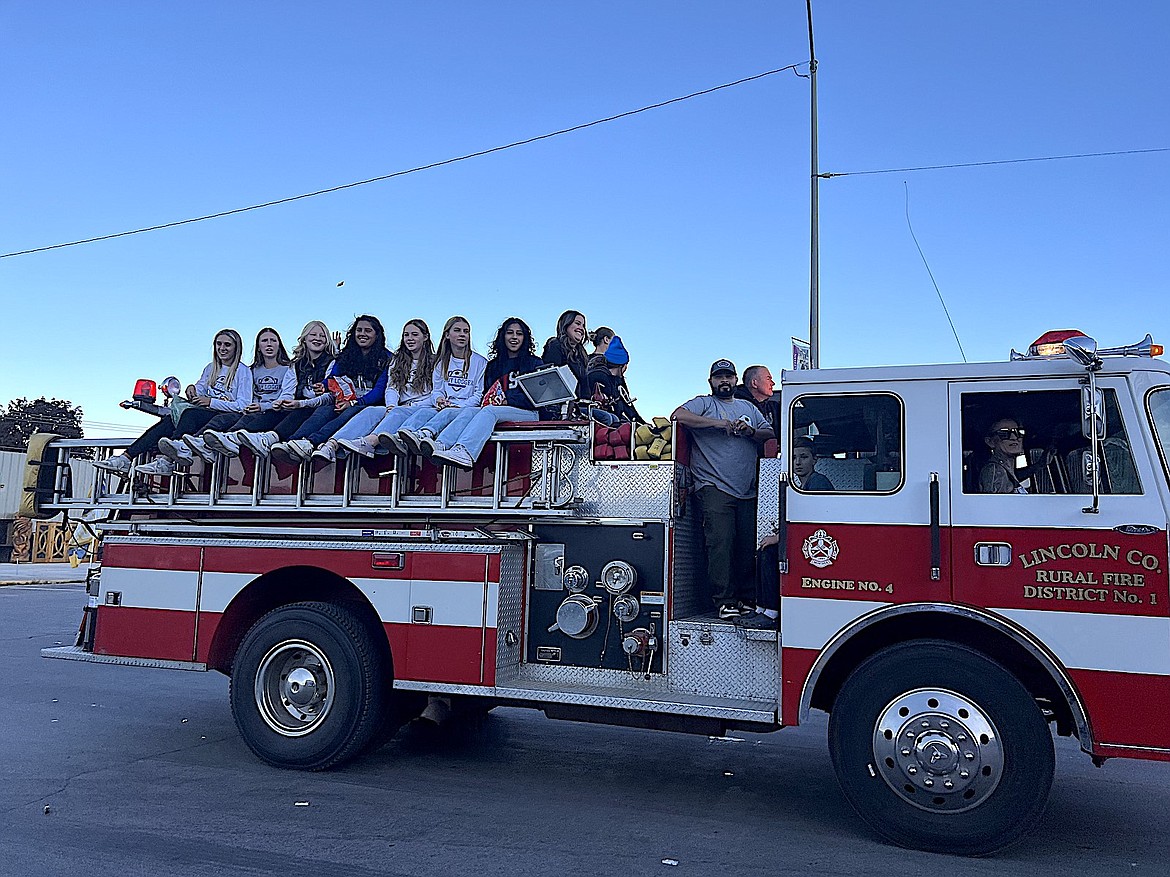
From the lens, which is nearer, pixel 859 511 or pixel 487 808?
pixel 859 511

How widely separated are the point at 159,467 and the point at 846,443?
4786 millimetres

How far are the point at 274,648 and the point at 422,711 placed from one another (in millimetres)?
1234

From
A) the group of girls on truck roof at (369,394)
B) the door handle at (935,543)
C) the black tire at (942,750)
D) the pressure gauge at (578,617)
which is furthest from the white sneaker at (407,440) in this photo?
the door handle at (935,543)

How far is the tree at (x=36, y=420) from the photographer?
49906 mm

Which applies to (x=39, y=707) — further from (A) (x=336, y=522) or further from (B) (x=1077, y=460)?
(B) (x=1077, y=460)

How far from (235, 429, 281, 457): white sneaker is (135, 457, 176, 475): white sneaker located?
0.73 meters

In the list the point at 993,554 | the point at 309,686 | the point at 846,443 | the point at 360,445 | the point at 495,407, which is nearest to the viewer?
the point at 993,554

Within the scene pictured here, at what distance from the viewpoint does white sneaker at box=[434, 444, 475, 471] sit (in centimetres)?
624

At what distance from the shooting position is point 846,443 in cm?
558

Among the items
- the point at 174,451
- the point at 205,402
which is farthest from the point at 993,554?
the point at 205,402

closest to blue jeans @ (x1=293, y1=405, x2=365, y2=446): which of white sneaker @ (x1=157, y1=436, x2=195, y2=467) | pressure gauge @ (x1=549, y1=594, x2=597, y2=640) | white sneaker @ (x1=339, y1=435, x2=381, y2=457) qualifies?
white sneaker @ (x1=339, y1=435, x2=381, y2=457)

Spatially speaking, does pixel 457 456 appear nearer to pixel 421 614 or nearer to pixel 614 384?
pixel 421 614

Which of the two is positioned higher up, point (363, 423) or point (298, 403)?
point (298, 403)

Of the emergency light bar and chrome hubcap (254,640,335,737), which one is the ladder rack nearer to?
chrome hubcap (254,640,335,737)
